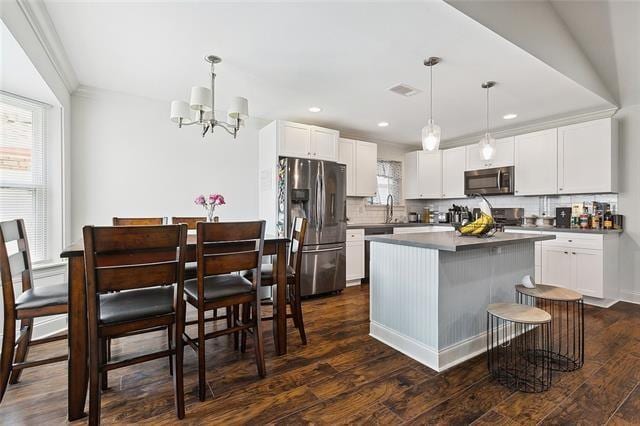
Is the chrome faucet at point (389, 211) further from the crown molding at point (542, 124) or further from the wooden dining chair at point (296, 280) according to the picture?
the wooden dining chair at point (296, 280)

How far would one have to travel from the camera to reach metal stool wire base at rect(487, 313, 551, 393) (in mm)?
1978

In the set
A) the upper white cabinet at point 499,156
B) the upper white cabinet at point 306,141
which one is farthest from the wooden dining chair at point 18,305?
the upper white cabinet at point 499,156

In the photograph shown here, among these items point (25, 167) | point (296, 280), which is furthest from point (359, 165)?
point (25, 167)

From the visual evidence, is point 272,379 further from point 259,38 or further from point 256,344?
point 259,38

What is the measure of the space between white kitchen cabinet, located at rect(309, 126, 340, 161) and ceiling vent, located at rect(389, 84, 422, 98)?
4.00 feet

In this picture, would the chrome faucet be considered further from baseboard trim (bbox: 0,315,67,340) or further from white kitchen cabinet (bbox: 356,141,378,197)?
baseboard trim (bbox: 0,315,67,340)

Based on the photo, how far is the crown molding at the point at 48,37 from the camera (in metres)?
1.97

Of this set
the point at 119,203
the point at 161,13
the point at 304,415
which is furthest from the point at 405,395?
the point at 119,203

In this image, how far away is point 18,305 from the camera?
5.66 feet

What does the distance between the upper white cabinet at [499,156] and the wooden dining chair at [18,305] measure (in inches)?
189

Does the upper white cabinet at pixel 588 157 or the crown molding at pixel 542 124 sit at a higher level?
the crown molding at pixel 542 124

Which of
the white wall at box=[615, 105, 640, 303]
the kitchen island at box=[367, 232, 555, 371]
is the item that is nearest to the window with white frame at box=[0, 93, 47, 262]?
the kitchen island at box=[367, 232, 555, 371]

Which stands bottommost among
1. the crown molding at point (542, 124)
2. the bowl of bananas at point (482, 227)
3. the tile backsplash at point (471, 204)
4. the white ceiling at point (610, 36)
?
the bowl of bananas at point (482, 227)

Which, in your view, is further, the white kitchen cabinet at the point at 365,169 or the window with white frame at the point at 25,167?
the white kitchen cabinet at the point at 365,169
